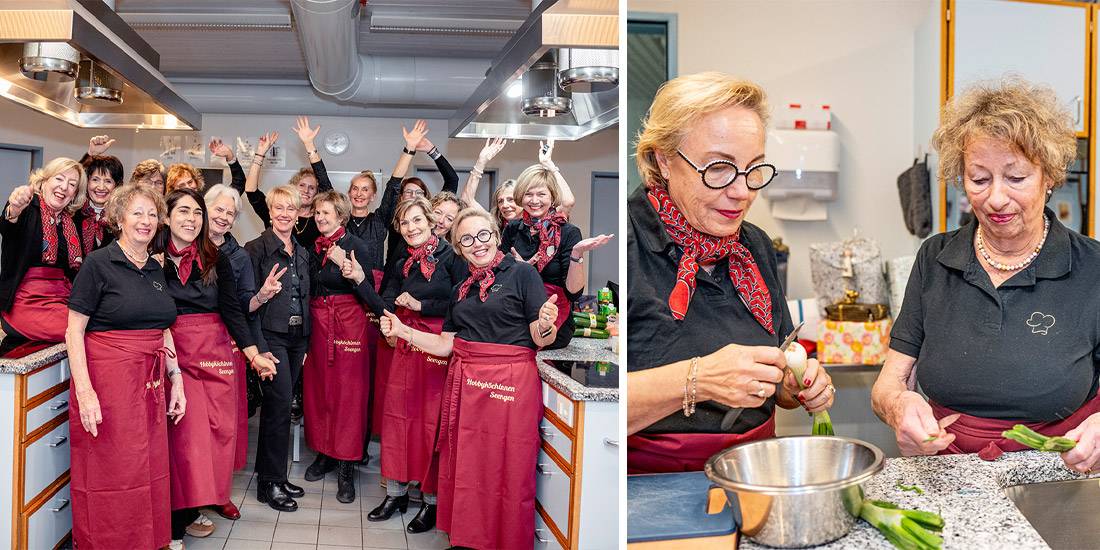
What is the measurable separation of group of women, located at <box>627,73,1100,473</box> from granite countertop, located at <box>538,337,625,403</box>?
0.81 meters

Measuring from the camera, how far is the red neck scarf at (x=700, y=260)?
3.96 ft

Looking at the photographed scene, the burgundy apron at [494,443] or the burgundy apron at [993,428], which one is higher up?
the burgundy apron at [993,428]

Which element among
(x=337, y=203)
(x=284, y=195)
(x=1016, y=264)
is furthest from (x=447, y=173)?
(x=1016, y=264)

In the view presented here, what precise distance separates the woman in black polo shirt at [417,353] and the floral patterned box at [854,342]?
137cm

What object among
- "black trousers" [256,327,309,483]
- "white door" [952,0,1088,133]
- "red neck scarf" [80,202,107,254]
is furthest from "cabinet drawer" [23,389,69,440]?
"white door" [952,0,1088,133]

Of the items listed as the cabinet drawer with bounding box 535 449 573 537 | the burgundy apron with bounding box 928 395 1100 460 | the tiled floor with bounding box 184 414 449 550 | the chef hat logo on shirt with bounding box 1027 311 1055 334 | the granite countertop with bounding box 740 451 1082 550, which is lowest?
the tiled floor with bounding box 184 414 449 550

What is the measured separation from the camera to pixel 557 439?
2502 millimetres

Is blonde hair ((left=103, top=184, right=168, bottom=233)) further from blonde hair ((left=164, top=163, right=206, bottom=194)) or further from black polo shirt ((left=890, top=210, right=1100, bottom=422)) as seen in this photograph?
black polo shirt ((left=890, top=210, right=1100, bottom=422))

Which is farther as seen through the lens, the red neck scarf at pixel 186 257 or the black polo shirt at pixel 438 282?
the black polo shirt at pixel 438 282

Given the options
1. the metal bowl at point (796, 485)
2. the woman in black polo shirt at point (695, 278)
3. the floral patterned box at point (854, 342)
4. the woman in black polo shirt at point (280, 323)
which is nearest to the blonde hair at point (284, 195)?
the woman in black polo shirt at point (280, 323)

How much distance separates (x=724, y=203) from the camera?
3.95 ft

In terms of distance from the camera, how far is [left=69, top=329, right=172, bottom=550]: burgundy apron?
8.81 feet

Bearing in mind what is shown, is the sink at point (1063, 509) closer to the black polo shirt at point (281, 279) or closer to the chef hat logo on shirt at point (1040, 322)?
the chef hat logo on shirt at point (1040, 322)

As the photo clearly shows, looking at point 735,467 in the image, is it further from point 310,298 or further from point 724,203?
point 310,298
